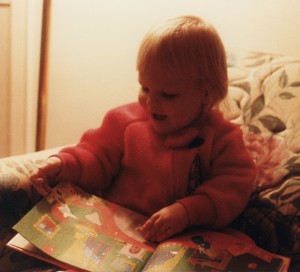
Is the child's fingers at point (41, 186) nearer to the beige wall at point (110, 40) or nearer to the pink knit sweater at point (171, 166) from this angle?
the pink knit sweater at point (171, 166)

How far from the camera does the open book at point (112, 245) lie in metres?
0.78

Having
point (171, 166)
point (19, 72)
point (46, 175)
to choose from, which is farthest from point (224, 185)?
point (19, 72)

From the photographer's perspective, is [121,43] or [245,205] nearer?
[245,205]

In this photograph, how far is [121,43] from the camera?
154cm

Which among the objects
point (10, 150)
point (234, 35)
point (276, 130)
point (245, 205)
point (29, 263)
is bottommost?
point (10, 150)

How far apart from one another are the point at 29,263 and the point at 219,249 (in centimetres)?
35

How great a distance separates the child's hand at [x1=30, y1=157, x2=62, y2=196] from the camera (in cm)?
92

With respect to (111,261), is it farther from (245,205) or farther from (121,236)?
(245,205)

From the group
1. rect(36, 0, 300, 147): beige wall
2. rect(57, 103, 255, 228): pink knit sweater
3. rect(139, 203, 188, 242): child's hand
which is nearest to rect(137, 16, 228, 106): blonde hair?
rect(57, 103, 255, 228): pink knit sweater

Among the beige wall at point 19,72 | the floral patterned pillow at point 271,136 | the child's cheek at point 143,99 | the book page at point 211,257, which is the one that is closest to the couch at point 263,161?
the floral patterned pillow at point 271,136

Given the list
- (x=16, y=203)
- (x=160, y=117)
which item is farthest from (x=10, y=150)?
(x=160, y=117)

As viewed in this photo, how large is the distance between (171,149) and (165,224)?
166 mm

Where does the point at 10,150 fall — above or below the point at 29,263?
below

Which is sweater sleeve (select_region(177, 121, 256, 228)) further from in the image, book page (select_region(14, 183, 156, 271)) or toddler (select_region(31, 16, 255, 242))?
book page (select_region(14, 183, 156, 271))
